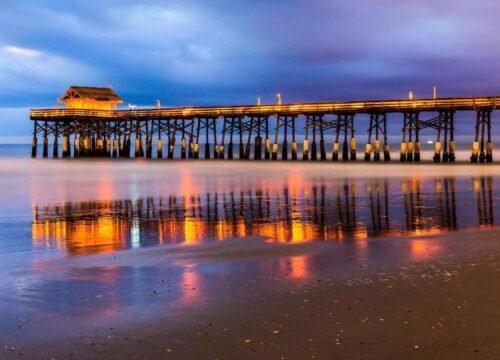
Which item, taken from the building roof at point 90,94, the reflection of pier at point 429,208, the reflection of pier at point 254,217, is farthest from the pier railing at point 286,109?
the reflection of pier at point 254,217

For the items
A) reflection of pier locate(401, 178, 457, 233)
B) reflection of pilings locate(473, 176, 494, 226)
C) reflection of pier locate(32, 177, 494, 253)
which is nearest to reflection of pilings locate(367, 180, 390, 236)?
reflection of pier locate(32, 177, 494, 253)

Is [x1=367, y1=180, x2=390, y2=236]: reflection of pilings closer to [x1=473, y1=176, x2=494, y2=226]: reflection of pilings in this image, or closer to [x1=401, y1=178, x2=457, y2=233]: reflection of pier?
[x1=401, y1=178, x2=457, y2=233]: reflection of pier

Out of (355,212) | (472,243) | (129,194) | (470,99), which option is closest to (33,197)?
(129,194)

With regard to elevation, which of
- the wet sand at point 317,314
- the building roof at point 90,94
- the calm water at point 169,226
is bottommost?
the wet sand at point 317,314

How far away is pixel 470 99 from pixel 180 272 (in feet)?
132

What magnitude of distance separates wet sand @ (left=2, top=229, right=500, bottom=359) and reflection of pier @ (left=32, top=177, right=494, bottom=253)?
2.30m

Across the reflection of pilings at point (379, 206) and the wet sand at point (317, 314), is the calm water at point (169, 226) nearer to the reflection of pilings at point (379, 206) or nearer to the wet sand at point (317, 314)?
the reflection of pilings at point (379, 206)

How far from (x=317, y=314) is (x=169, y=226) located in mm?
7832

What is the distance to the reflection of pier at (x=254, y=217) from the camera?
12.5m

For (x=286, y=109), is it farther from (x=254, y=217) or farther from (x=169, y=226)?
(x=169, y=226)

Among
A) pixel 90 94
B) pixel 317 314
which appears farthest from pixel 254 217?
pixel 90 94

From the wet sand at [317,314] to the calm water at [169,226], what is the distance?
229 millimetres

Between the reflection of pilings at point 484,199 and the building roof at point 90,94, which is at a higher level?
the building roof at point 90,94

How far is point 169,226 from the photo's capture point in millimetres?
14117
